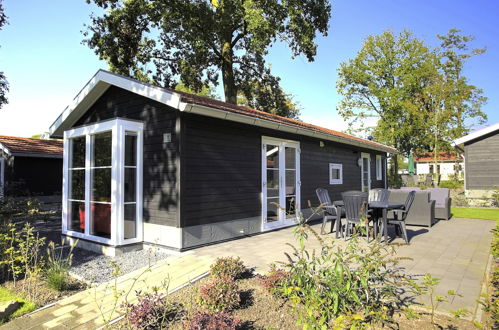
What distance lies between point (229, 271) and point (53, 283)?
2.23m

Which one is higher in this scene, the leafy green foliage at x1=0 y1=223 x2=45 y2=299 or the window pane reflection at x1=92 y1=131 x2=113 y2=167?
Result: the window pane reflection at x1=92 y1=131 x2=113 y2=167

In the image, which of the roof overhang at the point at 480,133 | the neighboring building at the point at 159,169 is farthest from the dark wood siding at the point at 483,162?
the neighboring building at the point at 159,169

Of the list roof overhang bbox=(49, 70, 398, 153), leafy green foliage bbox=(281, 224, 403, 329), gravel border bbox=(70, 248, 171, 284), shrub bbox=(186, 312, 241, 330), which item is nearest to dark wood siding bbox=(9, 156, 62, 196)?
roof overhang bbox=(49, 70, 398, 153)

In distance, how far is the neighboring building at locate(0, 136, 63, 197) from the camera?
13.6 meters

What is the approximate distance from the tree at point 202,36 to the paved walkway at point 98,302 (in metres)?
10.3

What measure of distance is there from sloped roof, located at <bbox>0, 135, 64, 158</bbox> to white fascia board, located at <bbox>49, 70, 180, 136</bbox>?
8.07m

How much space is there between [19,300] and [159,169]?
2.71m

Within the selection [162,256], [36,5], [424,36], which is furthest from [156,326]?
[424,36]

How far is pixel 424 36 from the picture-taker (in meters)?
25.1

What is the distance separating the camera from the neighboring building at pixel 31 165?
1361 cm

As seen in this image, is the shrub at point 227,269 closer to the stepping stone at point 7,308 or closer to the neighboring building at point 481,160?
the stepping stone at point 7,308

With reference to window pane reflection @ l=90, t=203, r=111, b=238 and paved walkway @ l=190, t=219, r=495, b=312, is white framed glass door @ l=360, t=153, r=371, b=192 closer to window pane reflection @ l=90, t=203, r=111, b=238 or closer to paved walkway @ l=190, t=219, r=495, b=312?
paved walkway @ l=190, t=219, r=495, b=312

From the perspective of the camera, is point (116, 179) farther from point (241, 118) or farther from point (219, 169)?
point (241, 118)

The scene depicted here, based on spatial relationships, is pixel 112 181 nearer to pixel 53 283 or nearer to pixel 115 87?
pixel 53 283
